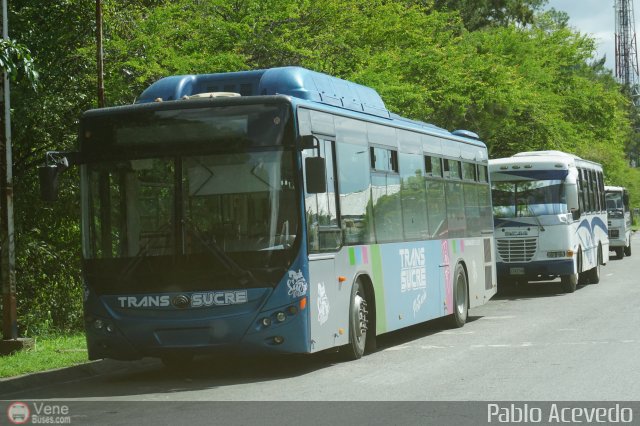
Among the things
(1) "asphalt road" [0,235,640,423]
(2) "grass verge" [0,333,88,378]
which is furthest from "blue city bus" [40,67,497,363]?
(2) "grass verge" [0,333,88,378]

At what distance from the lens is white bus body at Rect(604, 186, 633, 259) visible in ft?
142

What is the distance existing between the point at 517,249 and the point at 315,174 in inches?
583

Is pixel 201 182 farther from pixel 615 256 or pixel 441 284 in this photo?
pixel 615 256

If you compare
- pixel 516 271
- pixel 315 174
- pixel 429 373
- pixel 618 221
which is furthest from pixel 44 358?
pixel 618 221

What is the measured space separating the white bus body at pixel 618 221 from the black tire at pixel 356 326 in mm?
30603

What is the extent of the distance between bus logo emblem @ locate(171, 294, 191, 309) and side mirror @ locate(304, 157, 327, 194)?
176 centimetres

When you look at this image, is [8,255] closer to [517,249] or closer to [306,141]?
[306,141]

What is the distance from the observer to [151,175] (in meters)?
12.5

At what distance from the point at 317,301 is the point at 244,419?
11.0ft

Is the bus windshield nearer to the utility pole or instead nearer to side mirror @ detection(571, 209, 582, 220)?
side mirror @ detection(571, 209, 582, 220)

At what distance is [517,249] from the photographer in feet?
85.9

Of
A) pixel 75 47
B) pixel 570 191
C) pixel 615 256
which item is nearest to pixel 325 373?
pixel 75 47

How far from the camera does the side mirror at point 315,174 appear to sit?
12.1 meters

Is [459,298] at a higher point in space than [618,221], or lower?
lower
